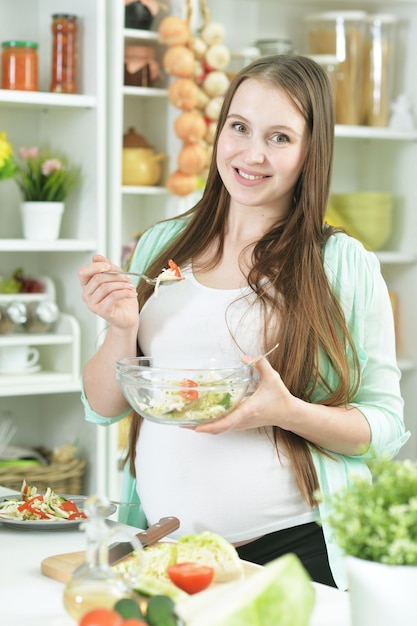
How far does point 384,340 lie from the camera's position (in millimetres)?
1730

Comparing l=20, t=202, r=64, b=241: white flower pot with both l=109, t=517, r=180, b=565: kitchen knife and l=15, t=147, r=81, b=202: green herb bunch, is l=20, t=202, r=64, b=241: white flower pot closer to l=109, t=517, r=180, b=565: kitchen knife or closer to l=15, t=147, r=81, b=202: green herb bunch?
l=15, t=147, r=81, b=202: green herb bunch

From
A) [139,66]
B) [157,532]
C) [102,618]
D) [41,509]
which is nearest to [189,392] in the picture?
[157,532]

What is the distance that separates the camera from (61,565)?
1288 mm

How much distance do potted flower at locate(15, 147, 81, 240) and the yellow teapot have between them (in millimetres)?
188

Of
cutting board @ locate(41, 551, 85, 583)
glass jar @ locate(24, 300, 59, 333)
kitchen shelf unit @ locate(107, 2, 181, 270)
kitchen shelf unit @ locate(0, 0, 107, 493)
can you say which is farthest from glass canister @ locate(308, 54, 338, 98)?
cutting board @ locate(41, 551, 85, 583)

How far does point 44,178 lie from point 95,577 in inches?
77.1

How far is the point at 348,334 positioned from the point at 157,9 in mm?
1665

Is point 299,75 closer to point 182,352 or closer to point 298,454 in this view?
point 182,352

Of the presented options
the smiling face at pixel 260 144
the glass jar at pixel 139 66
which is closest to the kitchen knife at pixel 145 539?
the smiling face at pixel 260 144

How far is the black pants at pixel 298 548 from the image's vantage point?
1631 millimetres

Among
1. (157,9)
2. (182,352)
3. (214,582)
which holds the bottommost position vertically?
(214,582)

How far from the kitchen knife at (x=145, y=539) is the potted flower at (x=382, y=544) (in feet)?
1.32

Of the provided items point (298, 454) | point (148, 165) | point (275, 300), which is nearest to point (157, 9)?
point (148, 165)

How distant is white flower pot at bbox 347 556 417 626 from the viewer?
3.03 feet
